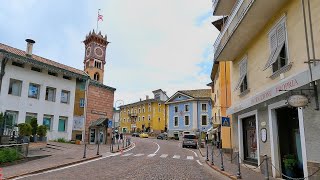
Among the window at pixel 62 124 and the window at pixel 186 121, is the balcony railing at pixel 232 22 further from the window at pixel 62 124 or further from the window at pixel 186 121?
the window at pixel 186 121

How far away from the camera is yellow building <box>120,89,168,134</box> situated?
7431cm

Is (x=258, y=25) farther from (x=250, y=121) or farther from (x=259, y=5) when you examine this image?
(x=250, y=121)

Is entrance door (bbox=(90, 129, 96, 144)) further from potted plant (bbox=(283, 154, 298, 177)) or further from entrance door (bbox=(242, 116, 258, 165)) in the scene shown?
potted plant (bbox=(283, 154, 298, 177))

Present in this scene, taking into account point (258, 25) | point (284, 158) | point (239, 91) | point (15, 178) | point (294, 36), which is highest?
point (258, 25)

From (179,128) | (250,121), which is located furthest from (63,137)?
(179,128)

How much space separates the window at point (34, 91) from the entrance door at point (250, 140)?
22136 millimetres

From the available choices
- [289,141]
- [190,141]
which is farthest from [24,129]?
[190,141]

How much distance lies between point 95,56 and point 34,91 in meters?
33.9

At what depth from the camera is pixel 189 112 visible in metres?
62.0

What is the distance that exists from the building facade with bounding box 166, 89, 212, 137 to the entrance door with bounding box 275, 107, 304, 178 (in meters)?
47.7

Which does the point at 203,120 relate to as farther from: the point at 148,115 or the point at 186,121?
the point at 148,115

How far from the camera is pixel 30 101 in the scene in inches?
1117

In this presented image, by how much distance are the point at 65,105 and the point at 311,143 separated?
2821 centimetres

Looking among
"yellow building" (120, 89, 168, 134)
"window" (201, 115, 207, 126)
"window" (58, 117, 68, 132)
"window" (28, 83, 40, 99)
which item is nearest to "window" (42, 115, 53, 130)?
"window" (58, 117, 68, 132)
